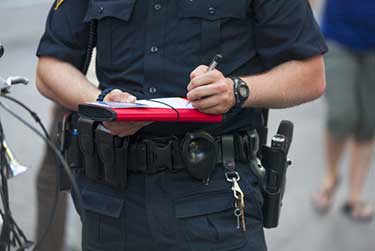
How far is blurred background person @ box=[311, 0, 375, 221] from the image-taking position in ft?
16.2

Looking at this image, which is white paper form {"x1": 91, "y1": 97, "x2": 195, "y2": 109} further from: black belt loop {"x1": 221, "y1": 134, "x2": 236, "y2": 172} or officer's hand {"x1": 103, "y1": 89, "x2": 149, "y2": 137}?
black belt loop {"x1": 221, "y1": 134, "x2": 236, "y2": 172}

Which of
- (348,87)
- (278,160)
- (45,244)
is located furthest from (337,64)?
(278,160)

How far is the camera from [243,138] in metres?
2.39

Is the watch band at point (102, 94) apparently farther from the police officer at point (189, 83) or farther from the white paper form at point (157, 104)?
the white paper form at point (157, 104)

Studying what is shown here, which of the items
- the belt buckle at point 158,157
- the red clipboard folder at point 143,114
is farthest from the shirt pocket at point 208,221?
the red clipboard folder at point 143,114

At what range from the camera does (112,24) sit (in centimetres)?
241

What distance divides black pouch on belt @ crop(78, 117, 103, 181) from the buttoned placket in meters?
0.19

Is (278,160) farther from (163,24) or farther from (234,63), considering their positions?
(163,24)

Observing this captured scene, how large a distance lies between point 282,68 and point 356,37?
8.84ft

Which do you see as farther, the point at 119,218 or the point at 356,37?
the point at 356,37

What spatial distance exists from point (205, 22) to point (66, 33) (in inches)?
17.8

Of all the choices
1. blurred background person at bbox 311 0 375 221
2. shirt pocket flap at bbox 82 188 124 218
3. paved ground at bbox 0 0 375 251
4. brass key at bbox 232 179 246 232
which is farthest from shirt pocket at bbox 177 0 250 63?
blurred background person at bbox 311 0 375 221

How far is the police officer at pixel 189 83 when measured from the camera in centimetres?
232

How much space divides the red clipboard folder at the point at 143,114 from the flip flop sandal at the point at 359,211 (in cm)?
315
